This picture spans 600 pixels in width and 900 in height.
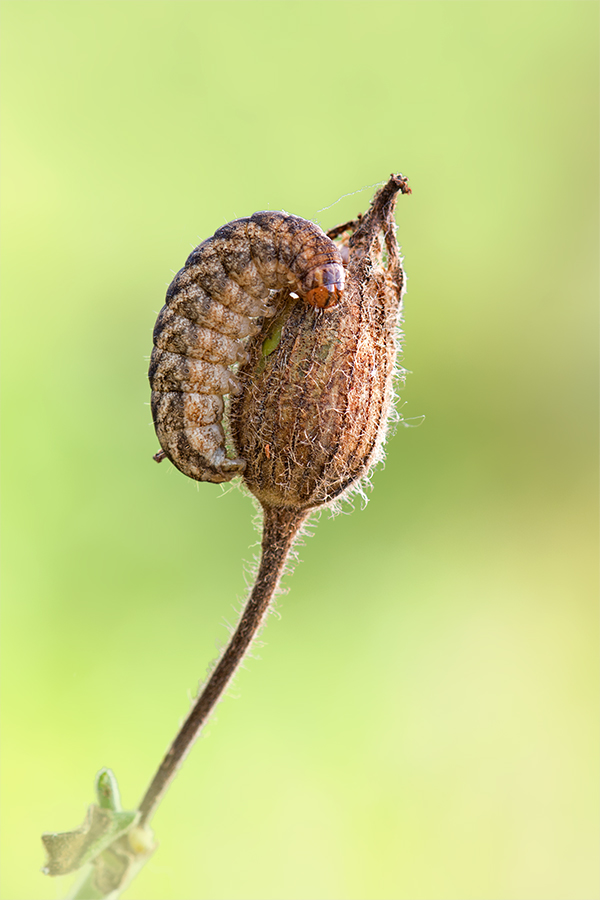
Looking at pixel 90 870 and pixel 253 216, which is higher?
pixel 253 216

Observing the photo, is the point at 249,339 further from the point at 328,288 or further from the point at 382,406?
the point at 382,406

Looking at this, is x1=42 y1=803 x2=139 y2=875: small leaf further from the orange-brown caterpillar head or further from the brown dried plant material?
the orange-brown caterpillar head

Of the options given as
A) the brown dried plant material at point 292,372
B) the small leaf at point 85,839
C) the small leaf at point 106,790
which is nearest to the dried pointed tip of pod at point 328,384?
the brown dried plant material at point 292,372

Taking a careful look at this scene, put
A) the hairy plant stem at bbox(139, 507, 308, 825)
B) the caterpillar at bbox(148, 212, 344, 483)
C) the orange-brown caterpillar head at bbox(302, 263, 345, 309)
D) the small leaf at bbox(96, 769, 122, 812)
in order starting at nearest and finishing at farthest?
1. the orange-brown caterpillar head at bbox(302, 263, 345, 309)
2. the caterpillar at bbox(148, 212, 344, 483)
3. the hairy plant stem at bbox(139, 507, 308, 825)
4. the small leaf at bbox(96, 769, 122, 812)

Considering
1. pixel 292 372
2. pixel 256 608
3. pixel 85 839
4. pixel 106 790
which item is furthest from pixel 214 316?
pixel 85 839

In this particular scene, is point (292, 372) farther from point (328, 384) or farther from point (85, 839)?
point (85, 839)

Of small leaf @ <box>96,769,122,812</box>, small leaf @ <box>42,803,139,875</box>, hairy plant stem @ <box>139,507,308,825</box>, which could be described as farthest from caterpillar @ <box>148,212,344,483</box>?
small leaf @ <box>42,803,139,875</box>

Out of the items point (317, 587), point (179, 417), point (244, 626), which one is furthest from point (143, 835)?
point (317, 587)
